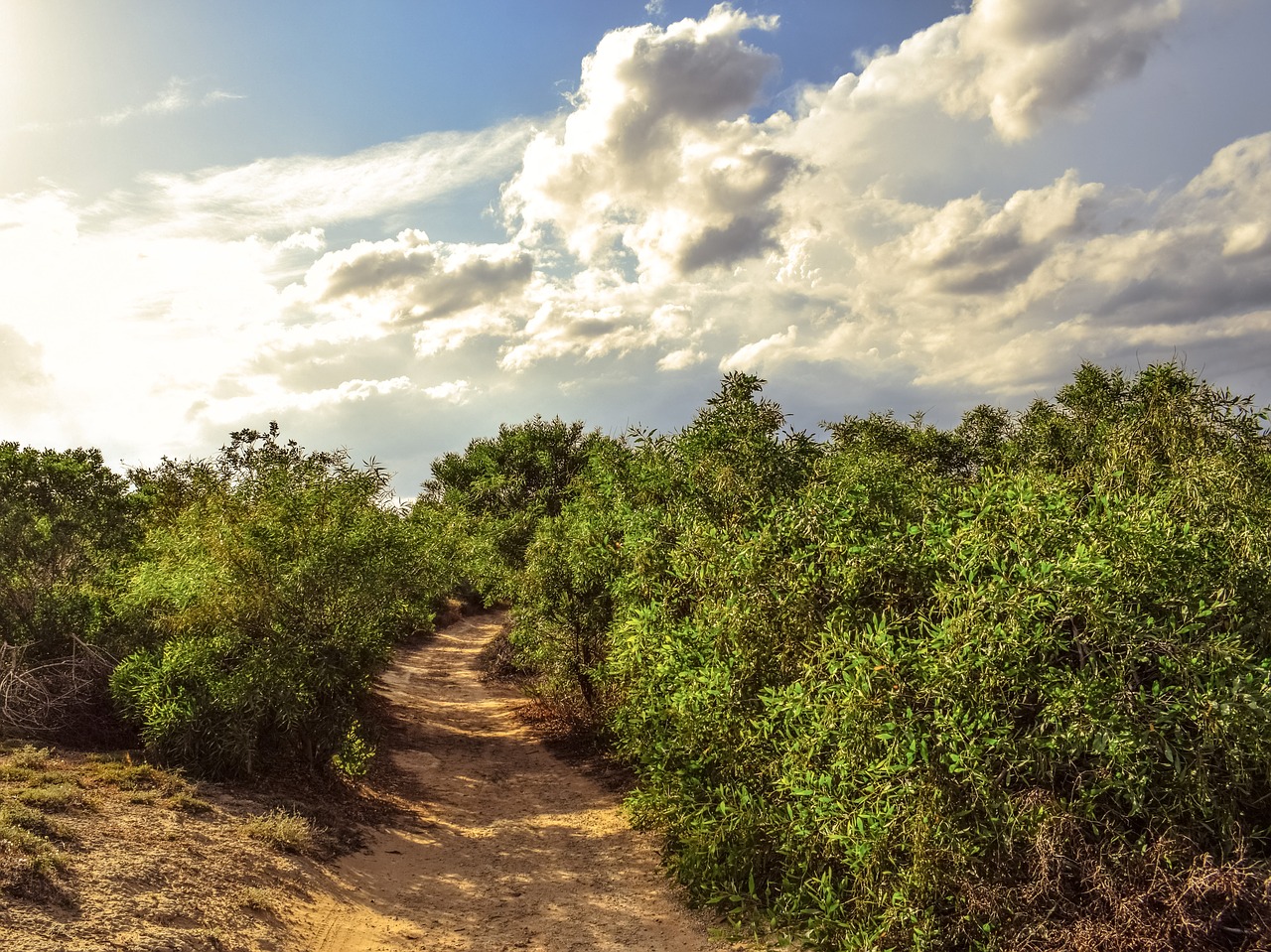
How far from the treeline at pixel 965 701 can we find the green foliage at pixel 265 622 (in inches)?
237

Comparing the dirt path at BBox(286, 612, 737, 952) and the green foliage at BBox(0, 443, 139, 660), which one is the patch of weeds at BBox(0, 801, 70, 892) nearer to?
the dirt path at BBox(286, 612, 737, 952)

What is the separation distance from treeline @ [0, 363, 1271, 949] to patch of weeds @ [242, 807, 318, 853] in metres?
1.96

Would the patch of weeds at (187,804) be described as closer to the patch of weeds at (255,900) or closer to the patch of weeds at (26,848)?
the patch of weeds at (26,848)

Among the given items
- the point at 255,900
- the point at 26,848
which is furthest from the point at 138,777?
the point at 255,900

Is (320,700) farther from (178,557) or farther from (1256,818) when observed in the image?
(1256,818)

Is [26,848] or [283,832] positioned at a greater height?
[26,848]

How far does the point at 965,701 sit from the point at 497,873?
9.90 metres

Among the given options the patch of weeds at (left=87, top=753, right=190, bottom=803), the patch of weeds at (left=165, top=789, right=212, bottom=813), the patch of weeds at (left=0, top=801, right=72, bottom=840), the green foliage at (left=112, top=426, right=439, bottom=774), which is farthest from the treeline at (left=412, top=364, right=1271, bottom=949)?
the patch of weeds at (left=0, top=801, right=72, bottom=840)

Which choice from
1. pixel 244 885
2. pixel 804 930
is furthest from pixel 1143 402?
pixel 244 885

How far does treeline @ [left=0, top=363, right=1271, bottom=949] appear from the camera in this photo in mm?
8461

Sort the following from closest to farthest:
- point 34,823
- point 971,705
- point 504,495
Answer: point 971,705
point 34,823
point 504,495

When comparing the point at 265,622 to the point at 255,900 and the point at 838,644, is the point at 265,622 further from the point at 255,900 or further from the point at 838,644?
the point at 838,644

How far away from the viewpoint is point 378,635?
671 inches

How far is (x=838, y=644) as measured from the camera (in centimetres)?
1001
